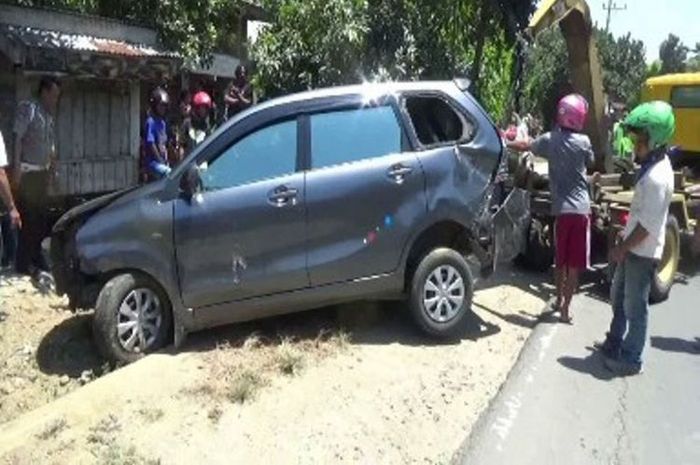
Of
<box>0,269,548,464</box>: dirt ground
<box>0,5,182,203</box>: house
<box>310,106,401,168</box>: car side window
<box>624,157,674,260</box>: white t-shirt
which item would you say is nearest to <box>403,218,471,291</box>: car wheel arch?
<box>0,269,548,464</box>: dirt ground

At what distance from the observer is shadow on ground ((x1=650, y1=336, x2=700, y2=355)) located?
666cm

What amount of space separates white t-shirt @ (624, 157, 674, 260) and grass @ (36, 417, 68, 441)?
4.04 meters

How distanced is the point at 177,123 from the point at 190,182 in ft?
22.8

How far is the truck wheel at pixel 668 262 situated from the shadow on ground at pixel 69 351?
545 centimetres

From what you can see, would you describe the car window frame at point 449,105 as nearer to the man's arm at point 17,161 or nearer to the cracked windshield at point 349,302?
the cracked windshield at point 349,302

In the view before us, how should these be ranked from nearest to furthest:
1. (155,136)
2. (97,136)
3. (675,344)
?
(675,344) < (155,136) < (97,136)

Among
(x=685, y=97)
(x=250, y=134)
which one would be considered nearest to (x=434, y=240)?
(x=250, y=134)

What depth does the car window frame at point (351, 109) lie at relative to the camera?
6000 millimetres

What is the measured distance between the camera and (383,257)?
6129 mm

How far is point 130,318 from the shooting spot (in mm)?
5848

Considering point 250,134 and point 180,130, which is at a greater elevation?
point 180,130

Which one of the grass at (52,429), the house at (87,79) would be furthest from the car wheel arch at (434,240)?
the house at (87,79)

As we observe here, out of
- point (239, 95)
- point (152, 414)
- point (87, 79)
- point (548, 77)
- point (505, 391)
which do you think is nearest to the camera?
point (152, 414)

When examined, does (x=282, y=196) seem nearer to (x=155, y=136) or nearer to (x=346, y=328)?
(x=346, y=328)
